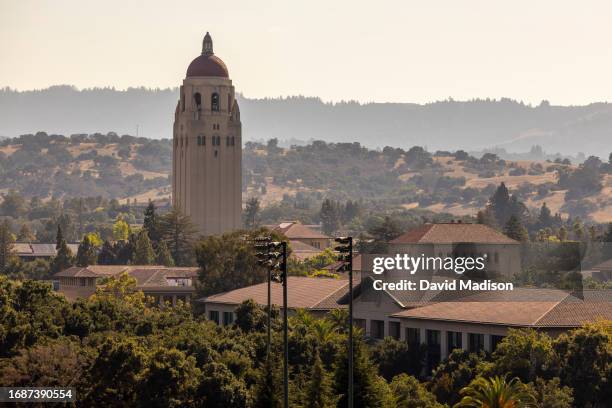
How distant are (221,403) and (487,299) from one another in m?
28.5

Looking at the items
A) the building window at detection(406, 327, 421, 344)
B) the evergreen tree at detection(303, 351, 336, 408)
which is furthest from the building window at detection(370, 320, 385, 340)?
the evergreen tree at detection(303, 351, 336, 408)

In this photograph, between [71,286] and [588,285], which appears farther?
[71,286]

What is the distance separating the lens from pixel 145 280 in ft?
560

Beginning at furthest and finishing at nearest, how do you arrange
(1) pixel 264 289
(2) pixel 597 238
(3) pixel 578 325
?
(2) pixel 597 238, (1) pixel 264 289, (3) pixel 578 325

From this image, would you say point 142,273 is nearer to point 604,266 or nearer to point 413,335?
point 604,266

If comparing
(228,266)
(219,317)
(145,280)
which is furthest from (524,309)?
(145,280)

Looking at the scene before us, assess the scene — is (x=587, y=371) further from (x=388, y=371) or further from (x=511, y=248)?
(x=511, y=248)

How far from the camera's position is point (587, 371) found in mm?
84188

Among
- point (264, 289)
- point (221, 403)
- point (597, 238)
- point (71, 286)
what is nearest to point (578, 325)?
point (221, 403)

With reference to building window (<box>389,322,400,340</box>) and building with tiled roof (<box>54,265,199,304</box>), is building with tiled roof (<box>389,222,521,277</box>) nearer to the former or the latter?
building window (<box>389,322,400,340</box>)

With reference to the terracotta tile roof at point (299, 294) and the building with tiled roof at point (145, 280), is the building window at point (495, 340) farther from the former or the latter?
the building with tiled roof at point (145, 280)

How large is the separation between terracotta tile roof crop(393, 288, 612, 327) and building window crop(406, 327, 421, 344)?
0.86m

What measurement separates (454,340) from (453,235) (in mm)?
47903

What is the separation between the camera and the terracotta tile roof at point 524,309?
96625mm
